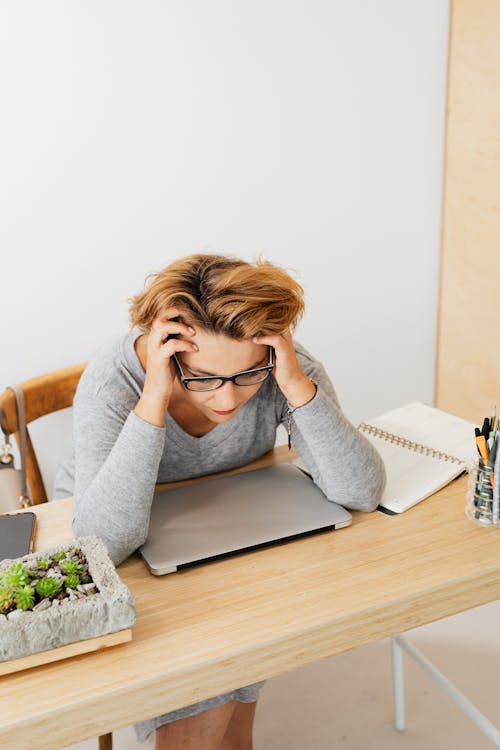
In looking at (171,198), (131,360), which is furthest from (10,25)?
(131,360)

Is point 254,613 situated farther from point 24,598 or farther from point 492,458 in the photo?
point 492,458

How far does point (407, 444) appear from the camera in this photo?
1490mm

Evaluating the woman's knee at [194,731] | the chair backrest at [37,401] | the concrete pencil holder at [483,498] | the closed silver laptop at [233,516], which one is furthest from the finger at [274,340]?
the chair backrest at [37,401]

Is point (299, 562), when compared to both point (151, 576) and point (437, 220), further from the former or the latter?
point (437, 220)

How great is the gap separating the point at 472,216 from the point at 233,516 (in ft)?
5.37

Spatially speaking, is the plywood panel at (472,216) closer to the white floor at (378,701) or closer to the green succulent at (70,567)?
the white floor at (378,701)

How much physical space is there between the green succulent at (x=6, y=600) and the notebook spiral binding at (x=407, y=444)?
81 centimetres

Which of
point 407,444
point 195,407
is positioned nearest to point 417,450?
point 407,444

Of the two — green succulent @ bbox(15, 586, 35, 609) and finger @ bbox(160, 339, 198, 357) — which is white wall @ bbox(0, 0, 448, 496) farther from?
green succulent @ bbox(15, 586, 35, 609)

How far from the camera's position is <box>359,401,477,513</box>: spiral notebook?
4.30 feet

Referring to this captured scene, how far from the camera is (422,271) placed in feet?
8.80

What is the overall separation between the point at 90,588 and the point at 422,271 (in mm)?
2005

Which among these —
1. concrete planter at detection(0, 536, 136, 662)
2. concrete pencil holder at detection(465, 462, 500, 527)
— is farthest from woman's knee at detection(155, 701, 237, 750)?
concrete pencil holder at detection(465, 462, 500, 527)

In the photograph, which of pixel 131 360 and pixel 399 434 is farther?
pixel 399 434
